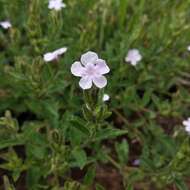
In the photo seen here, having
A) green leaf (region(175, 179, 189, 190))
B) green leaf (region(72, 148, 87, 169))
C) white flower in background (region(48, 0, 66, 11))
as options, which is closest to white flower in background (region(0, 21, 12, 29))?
white flower in background (region(48, 0, 66, 11))

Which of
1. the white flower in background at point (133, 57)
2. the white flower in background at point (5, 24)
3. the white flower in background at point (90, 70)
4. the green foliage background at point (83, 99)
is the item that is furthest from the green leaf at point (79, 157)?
the white flower in background at point (5, 24)

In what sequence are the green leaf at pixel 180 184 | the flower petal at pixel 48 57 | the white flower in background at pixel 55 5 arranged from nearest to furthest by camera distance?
the green leaf at pixel 180 184 → the flower petal at pixel 48 57 → the white flower in background at pixel 55 5

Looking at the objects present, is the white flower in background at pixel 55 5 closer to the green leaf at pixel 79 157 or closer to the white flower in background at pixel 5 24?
the white flower in background at pixel 5 24

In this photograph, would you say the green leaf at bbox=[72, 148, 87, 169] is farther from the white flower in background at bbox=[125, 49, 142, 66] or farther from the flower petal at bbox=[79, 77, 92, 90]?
the white flower in background at bbox=[125, 49, 142, 66]

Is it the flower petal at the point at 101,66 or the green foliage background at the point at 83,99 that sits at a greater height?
the green foliage background at the point at 83,99

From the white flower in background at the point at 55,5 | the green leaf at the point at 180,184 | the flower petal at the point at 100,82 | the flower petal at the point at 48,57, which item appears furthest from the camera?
the white flower in background at the point at 55,5

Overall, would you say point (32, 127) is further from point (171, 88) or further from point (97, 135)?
point (171, 88)
